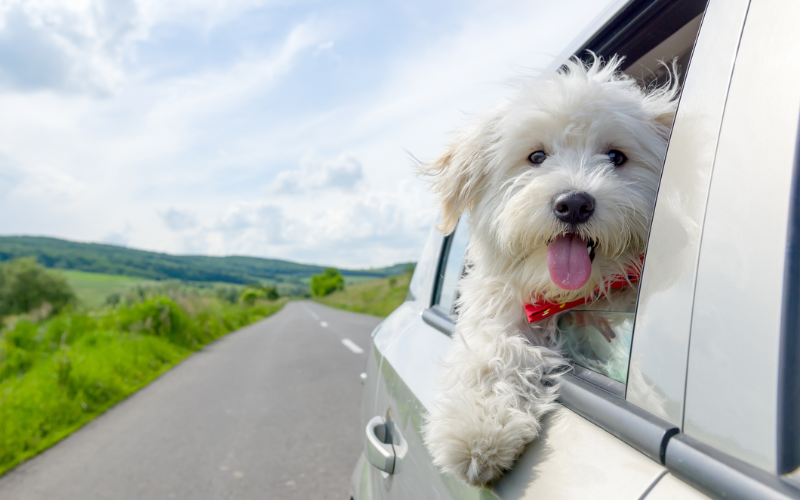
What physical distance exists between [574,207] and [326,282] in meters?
114

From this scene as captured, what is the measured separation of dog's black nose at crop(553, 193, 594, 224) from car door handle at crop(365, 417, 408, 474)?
904 mm

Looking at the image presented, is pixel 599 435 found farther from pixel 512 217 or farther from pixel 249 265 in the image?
pixel 249 265

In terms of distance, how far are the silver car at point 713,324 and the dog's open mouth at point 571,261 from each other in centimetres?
21

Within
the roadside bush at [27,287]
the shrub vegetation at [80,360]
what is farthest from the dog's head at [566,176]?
the roadside bush at [27,287]

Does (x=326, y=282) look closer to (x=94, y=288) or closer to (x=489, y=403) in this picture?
(x=94, y=288)

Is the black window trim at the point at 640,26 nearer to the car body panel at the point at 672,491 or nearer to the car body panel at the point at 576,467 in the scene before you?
the car body panel at the point at 576,467

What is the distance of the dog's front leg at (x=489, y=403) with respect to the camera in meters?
1.10

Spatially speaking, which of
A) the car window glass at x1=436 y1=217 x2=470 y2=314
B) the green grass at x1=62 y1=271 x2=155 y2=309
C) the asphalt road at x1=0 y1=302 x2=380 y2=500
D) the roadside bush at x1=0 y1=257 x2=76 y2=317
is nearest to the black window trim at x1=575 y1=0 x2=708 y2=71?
the car window glass at x1=436 y1=217 x2=470 y2=314

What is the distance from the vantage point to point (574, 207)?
1.38 meters

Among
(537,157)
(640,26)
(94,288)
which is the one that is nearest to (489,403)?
(537,157)

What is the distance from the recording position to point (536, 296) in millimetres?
Answer: 1539

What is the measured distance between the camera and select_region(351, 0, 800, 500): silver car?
0.65 metres

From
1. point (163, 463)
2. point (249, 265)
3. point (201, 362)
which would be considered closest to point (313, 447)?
point (163, 463)

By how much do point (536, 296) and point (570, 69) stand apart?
776mm
